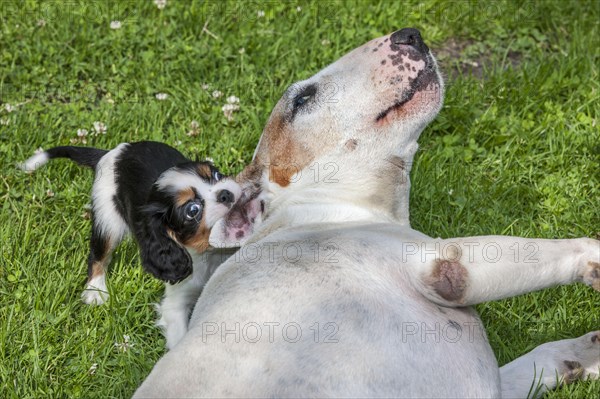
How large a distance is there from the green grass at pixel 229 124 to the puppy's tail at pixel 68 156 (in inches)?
6.8

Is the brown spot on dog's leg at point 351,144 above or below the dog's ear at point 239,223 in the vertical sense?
above

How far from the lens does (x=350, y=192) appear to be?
161 inches

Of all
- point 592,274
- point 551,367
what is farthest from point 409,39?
point 551,367

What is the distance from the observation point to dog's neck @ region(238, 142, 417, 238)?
4.07m

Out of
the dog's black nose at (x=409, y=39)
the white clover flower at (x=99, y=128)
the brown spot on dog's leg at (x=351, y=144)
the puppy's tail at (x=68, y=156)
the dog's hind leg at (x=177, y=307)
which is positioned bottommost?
the white clover flower at (x=99, y=128)

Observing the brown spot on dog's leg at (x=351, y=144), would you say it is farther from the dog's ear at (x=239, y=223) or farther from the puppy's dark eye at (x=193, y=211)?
the puppy's dark eye at (x=193, y=211)

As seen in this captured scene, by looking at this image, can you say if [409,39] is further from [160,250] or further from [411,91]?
[160,250]

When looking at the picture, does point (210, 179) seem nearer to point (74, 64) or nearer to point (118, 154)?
point (118, 154)

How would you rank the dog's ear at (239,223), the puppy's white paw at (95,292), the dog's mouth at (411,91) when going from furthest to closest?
the puppy's white paw at (95,292)
the dog's ear at (239,223)
the dog's mouth at (411,91)

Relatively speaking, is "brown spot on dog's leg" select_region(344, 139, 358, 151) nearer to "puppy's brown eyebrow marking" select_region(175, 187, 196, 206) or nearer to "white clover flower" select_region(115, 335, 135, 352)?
"puppy's brown eyebrow marking" select_region(175, 187, 196, 206)

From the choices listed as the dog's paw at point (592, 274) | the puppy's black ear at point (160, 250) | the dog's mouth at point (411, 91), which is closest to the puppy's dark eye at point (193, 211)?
the puppy's black ear at point (160, 250)

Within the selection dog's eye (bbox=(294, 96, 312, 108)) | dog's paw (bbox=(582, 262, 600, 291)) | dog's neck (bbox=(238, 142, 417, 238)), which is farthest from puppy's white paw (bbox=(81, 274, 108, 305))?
dog's paw (bbox=(582, 262, 600, 291))

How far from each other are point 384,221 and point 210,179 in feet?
4.22

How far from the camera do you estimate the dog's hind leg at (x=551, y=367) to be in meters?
4.07
